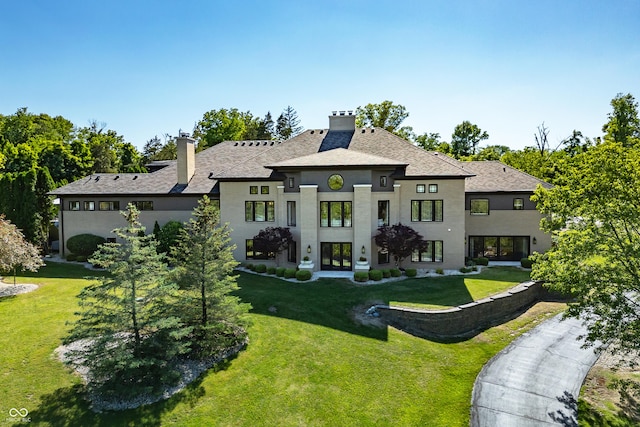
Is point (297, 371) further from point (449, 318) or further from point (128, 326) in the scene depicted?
point (449, 318)

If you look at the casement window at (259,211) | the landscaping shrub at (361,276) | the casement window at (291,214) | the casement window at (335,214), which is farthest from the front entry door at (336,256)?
the casement window at (259,211)

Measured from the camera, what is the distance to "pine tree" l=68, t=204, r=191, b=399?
1164 centimetres

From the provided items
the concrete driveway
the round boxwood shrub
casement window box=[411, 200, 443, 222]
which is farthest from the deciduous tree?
the round boxwood shrub

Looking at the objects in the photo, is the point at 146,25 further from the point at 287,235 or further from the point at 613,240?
the point at 613,240

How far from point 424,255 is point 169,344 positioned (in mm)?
18806

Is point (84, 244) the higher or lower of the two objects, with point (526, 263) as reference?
higher

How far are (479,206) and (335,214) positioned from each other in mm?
11661

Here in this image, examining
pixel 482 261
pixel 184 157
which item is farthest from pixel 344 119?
pixel 482 261

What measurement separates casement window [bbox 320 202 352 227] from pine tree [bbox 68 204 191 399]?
14239 mm

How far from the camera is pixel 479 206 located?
28641mm

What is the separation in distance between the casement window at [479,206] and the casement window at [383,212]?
24.9 feet

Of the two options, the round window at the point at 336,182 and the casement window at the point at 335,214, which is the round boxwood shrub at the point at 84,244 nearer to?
the casement window at the point at 335,214

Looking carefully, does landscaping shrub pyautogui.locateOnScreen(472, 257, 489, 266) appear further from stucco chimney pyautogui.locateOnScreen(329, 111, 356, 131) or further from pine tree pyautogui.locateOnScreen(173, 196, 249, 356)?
pine tree pyautogui.locateOnScreen(173, 196, 249, 356)

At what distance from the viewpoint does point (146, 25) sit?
18.2 meters
